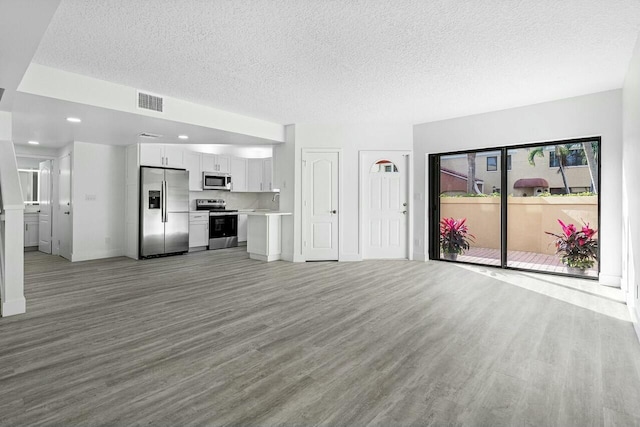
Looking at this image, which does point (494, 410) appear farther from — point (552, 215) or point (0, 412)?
point (552, 215)

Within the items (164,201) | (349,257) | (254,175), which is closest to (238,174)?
(254,175)

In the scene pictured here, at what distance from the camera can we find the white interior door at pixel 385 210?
21.1ft

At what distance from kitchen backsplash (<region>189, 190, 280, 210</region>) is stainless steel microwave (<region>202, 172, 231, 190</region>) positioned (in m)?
0.32

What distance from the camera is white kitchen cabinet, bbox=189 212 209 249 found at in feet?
25.0

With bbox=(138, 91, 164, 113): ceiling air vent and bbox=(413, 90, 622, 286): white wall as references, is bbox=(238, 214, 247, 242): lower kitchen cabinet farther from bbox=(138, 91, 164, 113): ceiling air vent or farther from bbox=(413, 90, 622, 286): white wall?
bbox=(413, 90, 622, 286): white wall

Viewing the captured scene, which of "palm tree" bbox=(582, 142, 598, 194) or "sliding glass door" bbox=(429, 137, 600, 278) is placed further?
"sliding glass door" bbox=(429, 137, 600, 278)

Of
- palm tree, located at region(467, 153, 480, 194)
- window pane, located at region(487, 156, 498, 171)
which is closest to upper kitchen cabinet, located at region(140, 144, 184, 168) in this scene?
palm tree, located at region(467, 153, 480, 194)

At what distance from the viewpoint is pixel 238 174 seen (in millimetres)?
8625

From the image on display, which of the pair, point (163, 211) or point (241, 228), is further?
point (241, 228)

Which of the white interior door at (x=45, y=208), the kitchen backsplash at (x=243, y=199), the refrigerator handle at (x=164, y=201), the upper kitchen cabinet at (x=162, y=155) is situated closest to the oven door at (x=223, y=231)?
the kitchen backsplash at (x=243, y=199)

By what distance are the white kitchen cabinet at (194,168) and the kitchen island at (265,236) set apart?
6.33ft

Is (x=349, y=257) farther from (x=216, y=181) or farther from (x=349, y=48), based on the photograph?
(x=349, y=48)

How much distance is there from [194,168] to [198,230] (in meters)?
1.40

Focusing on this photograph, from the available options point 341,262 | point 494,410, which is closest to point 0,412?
point 494,410
